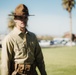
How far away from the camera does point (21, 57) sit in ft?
16.5

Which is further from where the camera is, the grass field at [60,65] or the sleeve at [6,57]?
the grass field at [60,65]

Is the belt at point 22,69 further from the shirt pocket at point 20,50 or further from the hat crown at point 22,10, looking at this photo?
the hat crown at point 22,10

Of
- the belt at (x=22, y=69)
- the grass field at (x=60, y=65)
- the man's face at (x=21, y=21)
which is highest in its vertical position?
the man's face at (x=21, y=21)

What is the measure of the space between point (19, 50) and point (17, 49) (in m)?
0.04

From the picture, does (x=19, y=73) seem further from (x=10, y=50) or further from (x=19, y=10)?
(x=19, y=10)

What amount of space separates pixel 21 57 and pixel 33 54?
290 millimetres

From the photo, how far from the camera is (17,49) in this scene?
16.6 feet

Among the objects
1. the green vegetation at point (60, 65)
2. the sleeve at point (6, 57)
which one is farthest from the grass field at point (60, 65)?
the sleeve at point (6, 57)

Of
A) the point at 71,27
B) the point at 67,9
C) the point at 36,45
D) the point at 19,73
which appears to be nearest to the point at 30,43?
the point at 36,45

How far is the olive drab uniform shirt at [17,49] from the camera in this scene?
16.2ft

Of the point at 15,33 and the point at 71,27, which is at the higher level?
the point at 15,33

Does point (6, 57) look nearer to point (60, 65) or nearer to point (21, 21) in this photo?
point (21, 21)

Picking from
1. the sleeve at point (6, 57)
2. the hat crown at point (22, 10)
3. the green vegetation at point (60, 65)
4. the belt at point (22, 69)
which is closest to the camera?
the sleeve at point (6, 57)

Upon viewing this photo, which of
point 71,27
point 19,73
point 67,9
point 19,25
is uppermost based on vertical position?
point 19,25
